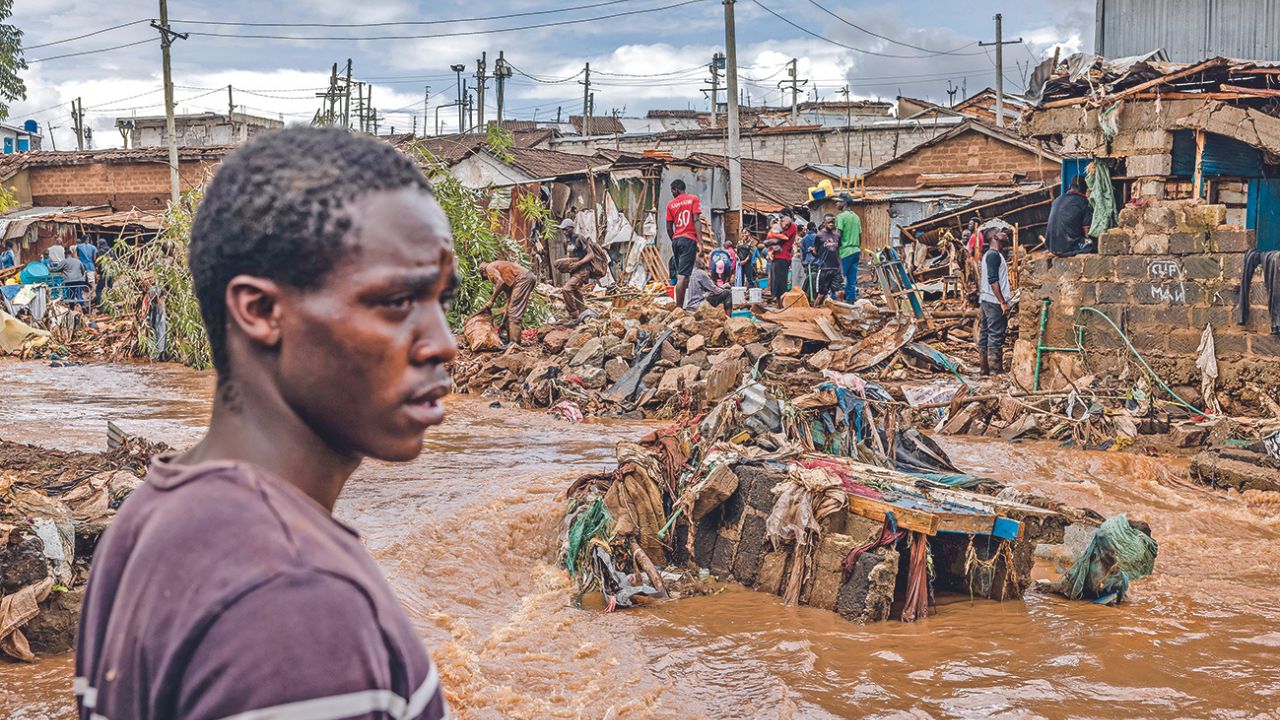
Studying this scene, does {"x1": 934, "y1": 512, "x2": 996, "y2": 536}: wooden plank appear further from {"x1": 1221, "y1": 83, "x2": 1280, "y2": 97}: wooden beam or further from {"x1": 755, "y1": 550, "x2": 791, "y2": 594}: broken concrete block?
{"x1": 1221, "y1": 83, "x2": 1280, "y2": 97}: wooden beam

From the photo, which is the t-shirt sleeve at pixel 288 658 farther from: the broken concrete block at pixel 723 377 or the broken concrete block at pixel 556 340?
the broken concrete block at pixel 556 340

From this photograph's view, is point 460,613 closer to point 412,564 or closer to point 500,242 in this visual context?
point 412,564

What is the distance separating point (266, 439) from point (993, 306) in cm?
1276

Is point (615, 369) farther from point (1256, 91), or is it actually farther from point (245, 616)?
point (245, 616)

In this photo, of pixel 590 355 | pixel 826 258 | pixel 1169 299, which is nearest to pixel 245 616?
pixel 1169 299

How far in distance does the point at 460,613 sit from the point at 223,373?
16.5ft

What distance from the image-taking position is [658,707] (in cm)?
464

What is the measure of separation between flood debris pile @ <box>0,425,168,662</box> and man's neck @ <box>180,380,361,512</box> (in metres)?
4.37

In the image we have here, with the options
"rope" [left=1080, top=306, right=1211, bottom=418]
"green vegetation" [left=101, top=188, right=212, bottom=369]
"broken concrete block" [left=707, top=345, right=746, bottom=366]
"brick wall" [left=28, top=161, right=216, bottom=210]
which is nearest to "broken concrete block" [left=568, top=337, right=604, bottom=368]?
"broken concrete block" [left=707, top=345, right=746, bottom=366]

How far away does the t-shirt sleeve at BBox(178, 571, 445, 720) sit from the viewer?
875 mm

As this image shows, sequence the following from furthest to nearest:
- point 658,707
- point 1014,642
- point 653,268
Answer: point 653,268
point 1014,642
point 658,707

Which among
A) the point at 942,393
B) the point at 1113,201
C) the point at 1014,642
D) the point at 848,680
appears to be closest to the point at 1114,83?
the point at 1113,201

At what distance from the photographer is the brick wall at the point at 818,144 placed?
32688 mm

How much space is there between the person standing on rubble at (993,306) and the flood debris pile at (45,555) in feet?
32.4
